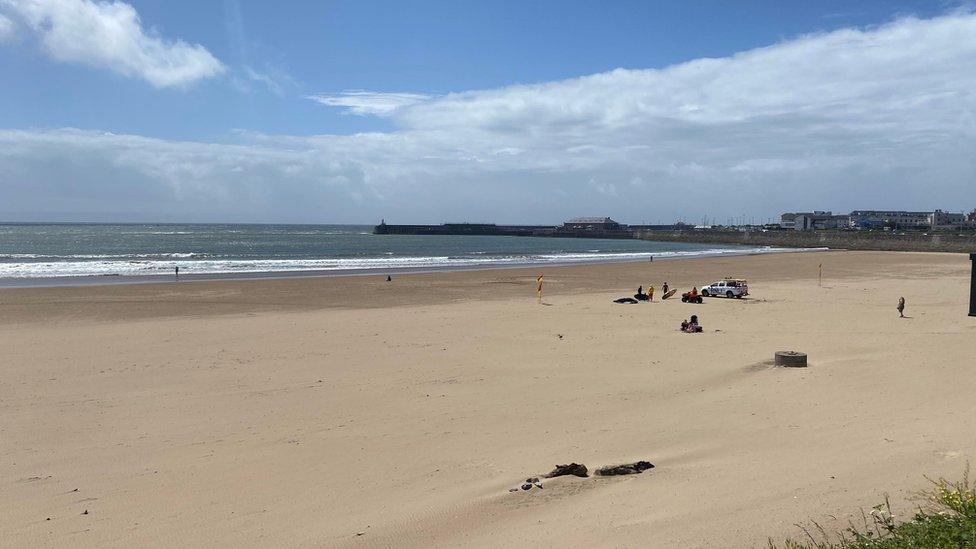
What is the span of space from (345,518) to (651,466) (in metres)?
3.75

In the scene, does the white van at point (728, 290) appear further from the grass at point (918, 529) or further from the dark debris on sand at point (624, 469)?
the grass at point (918, 529)

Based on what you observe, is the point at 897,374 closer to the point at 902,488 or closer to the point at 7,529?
the point at 902,488

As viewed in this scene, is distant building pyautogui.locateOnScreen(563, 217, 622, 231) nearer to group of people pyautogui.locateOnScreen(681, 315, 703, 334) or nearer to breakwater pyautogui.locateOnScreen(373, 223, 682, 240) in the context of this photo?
breakwater pyautogui.locateOnScreen(373, 223, 682, 240)

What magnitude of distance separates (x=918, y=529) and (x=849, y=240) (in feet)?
371

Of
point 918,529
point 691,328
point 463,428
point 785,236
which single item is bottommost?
point 463,428

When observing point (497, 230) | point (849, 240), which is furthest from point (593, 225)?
point (849, 240)

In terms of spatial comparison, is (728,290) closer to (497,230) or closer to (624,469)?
(624,469)

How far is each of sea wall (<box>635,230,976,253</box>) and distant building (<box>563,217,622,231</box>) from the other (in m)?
32.7

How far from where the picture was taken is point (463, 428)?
34.7 feet

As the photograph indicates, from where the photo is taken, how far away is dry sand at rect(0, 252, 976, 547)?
709 centimetres

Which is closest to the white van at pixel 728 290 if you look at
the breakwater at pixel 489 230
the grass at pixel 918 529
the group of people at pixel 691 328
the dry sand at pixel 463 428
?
the dry sand at pixel 463 428

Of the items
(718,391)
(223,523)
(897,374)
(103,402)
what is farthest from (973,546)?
(103,402)

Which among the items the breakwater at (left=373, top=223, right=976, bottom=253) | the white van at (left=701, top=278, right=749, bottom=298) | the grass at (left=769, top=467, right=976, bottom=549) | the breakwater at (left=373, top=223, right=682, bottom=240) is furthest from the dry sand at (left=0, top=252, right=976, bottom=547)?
the breakwater at (left=373, top=223, right=682, bottom=240)

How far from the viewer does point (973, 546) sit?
16.2 ft
